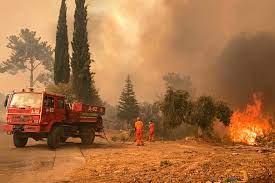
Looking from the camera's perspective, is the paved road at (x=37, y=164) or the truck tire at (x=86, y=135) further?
the truck tire at (x=86, y=135)

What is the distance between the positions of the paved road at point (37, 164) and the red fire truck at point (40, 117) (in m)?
0.91

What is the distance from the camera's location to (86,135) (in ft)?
81.1

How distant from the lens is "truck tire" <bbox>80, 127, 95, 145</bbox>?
24.6m

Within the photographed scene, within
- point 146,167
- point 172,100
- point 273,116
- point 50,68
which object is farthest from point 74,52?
point 50,68

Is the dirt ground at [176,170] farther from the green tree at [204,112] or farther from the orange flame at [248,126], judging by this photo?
the orange flame at [248,126]

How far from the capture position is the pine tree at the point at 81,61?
41844 mm

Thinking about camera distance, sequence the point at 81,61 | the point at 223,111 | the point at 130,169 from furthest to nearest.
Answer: the point at 81,61
the point at 223,111
the point at 130,169

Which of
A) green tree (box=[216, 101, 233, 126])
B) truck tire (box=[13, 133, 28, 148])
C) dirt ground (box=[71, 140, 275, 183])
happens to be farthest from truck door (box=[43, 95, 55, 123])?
green tree (box=[216, 101, 233, 126])

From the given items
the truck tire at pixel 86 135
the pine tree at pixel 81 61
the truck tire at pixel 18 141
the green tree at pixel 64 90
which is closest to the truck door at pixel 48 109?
the truck tire at pixel 18 141

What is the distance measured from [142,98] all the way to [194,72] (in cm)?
2640

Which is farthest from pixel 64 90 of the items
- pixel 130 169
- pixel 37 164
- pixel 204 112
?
pixel 130 169

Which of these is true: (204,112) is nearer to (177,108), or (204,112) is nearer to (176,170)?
(177,108)

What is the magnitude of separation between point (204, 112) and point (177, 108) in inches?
75.8

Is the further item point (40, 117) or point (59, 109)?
point (59, 109)
